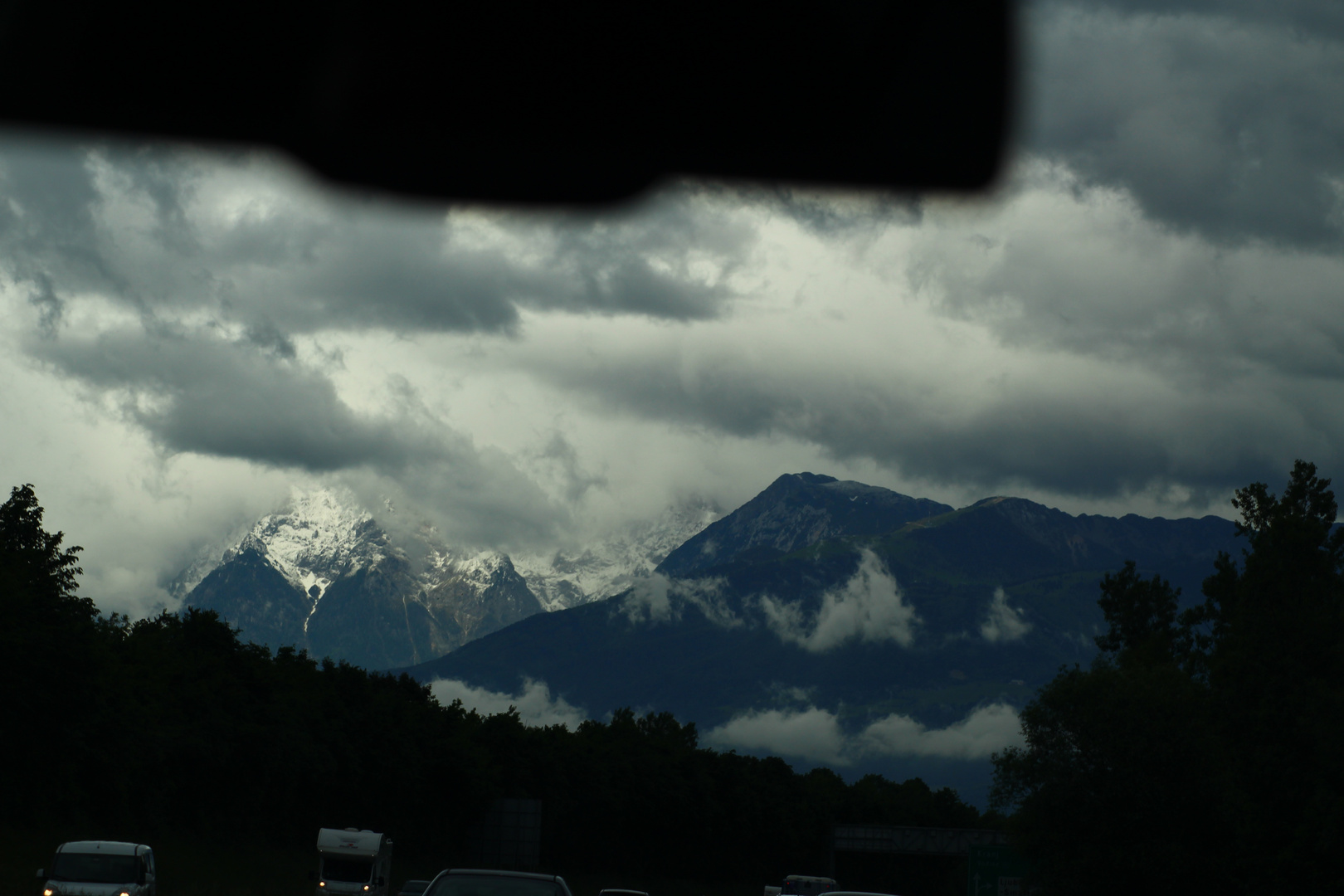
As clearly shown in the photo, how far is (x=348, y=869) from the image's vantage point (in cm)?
4847

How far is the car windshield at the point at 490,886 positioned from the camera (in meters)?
15.5

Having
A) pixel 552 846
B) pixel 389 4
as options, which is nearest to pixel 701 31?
pixel 389 4

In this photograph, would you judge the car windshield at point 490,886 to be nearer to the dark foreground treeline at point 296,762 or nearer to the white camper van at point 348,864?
the white camper van at point 348,864

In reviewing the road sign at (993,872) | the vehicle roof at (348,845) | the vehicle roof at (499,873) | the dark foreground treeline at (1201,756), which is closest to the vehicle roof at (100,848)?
the vehicle roof at (348,845)

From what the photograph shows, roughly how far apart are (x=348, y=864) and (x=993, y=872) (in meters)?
24.2

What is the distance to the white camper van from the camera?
4784 cm

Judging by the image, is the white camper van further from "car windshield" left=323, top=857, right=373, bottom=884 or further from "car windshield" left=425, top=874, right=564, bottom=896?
"car windshield" left=425, top=874, right=564, bottom=896

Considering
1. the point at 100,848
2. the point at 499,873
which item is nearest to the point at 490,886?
the point at 499,873

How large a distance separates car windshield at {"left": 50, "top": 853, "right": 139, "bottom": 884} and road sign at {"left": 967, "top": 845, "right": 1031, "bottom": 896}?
104ft

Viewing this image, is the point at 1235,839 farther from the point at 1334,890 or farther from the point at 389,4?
the point at 389,4

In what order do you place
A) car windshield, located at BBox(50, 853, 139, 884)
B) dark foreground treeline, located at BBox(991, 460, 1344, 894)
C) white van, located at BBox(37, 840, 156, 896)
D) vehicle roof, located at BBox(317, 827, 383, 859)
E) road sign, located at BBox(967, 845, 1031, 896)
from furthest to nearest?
dark foreground treeline, located at BBox(991, 460, 1344, 894)
road sign, located at BBox(967, 845, 1031, 896)
vehicle roof, located at BBox(317, 827, 383, 859)
car windshield, located at BBox(50, 853, 139, 884)
white van, located at BBox(37, 840, 156, 896)

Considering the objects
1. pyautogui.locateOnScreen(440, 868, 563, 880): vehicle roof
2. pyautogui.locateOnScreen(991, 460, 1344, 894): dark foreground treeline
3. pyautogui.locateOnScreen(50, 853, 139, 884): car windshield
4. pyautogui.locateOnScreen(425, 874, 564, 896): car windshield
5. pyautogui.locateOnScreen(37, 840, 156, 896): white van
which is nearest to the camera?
pyautogui.locateOnScreen(425, 874, 564, 896): car windshield

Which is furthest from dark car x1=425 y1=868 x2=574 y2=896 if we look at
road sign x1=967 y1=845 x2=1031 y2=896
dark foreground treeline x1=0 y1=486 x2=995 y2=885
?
dark foreground treeline x1=0 y1=486 x2=995 y2=885

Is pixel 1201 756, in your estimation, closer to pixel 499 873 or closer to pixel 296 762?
Result: pixel 296 762
